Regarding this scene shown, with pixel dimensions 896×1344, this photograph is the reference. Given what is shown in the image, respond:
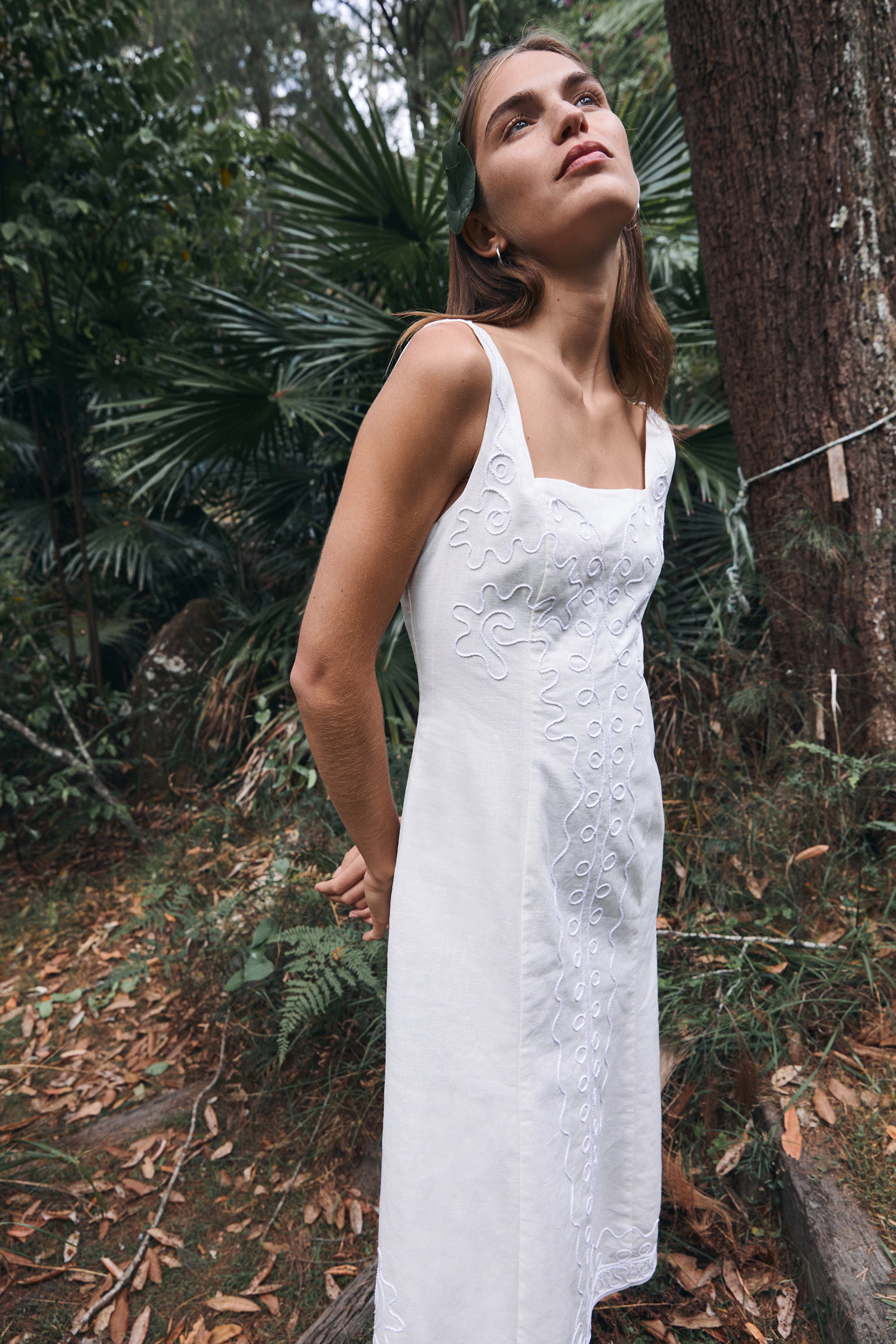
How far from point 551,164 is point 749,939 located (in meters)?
1.76

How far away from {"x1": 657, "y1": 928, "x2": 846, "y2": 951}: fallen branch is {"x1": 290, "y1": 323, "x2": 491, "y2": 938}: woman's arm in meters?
1.49

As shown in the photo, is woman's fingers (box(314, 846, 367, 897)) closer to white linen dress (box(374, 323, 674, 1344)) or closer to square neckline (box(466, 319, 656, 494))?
white linen dress (box(374, 323, 674, 1344))

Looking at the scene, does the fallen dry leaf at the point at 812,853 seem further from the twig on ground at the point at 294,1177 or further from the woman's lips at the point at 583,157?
the woman's lips at the point at 583,157

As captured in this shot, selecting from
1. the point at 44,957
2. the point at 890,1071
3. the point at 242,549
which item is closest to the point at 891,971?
the point at 890,1071

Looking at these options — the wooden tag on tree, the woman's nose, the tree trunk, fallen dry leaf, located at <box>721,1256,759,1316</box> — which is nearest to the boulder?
the tree trunk

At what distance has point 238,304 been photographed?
3525 mm

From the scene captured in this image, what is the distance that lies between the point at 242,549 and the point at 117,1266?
132 inches

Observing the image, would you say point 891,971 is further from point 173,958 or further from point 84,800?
point 84,800

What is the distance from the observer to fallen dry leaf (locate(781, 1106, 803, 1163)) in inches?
65.0

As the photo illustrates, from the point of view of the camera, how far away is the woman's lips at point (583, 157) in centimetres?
94

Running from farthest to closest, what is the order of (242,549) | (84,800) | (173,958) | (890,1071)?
(242,549), (84,800), (173,958), (890,1071)

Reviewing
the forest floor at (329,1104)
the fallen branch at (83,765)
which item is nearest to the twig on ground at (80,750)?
the fallen branch at (83,765)

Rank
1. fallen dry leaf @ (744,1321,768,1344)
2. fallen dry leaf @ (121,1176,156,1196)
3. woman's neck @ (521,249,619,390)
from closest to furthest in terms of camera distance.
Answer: woman's neck @ (521,249,619,390) < fallen dry leaf @ (744,1321,768,1344) < fallen dry leaf @ (121,1176,156,1196)

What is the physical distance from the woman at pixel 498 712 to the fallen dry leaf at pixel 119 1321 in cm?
102
